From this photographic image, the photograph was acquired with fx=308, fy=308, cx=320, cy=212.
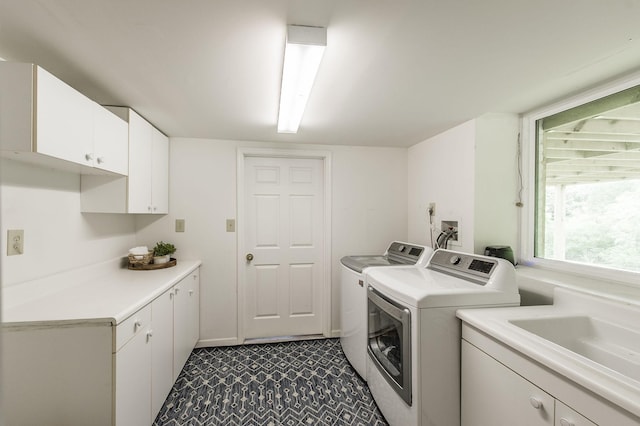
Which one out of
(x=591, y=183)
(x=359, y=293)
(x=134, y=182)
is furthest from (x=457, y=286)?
(x=134, y=182)

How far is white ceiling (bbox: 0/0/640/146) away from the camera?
117cm

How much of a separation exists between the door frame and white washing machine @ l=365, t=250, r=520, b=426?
1187mm

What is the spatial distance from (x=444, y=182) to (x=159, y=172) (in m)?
2.40

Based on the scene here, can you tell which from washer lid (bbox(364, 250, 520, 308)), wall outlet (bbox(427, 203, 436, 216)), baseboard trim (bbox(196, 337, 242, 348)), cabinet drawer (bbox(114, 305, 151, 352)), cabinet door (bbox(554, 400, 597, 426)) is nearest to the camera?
cabinet door (bbox(554, 400, 597, 426))

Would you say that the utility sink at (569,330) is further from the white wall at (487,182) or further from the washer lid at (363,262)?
the washer lid at (363,262)

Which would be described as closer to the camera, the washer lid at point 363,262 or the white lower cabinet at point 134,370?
the white lower cabinet at point 134,370

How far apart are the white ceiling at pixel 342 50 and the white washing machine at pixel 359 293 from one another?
44.8 inches

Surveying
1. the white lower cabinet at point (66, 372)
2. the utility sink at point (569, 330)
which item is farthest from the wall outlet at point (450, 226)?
the white lower cabinet at point (66, 372)

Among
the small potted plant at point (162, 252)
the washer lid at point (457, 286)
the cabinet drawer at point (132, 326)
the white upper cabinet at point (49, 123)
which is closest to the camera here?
the white upper cabinet at point (49, 123)

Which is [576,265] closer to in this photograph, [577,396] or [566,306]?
[566,306]

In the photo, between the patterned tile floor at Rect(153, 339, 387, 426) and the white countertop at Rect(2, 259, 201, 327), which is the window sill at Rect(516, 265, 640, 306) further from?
the white countertop at Rect(2, 259, 201, 327)

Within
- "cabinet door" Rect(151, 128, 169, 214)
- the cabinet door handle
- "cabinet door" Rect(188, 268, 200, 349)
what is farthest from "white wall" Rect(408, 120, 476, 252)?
"cabinet door" Rect(151, 128, 169, 214)

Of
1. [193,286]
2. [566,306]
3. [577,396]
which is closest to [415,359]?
[577,396]

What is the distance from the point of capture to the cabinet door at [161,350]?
1.80m
